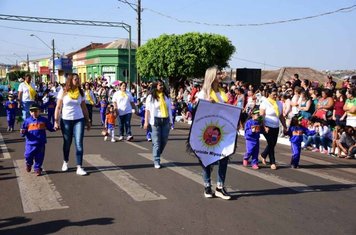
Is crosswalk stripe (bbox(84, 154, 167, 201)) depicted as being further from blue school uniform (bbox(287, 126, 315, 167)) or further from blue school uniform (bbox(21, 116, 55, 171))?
blue school uniform (bbox(287, 126, 315, 167))

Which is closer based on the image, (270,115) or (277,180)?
(277,180)

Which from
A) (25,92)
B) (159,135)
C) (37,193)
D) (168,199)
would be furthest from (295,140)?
(25,92)

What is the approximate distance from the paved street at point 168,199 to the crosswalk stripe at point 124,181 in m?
0.01

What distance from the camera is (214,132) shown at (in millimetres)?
6441

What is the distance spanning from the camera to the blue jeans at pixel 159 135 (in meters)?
8.79

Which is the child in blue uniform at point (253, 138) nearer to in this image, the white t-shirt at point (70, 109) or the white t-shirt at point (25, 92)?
the white t-shirt at point (70, 109)

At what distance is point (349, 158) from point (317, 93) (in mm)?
3547

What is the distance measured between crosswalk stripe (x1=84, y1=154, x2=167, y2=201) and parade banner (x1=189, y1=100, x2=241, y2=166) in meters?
0.92

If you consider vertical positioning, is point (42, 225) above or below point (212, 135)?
below

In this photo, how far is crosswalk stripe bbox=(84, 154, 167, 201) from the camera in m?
6.50

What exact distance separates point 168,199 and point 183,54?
89.2 ft

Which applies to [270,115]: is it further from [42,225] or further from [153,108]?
[42,225]

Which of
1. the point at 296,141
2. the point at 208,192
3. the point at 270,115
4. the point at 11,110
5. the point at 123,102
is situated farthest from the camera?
the point at 11,110

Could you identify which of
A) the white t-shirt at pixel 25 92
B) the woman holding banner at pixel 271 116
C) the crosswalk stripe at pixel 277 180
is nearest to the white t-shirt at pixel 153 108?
the crosswalk stripe at pixel 277 180
